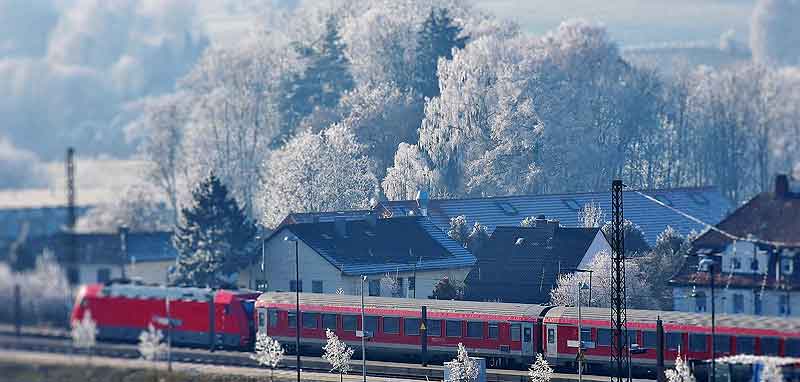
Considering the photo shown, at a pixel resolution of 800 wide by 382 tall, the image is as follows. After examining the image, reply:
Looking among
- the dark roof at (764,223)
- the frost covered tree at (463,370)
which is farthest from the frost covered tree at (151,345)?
the dark roof at (764,223)

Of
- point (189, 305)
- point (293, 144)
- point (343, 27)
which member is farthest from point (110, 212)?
point (343, 27)

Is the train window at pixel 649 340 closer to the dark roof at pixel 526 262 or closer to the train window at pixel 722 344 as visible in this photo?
the train window at pixel 722 344

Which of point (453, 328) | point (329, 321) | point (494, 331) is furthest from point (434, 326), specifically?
point (329, 321)

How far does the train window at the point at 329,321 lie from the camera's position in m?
69.2

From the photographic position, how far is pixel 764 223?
73750 mm

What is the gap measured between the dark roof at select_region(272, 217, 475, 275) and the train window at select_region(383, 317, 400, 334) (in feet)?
42.2

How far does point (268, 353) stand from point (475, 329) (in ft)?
30.4

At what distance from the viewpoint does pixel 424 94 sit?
129 meters

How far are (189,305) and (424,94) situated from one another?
62.9 m

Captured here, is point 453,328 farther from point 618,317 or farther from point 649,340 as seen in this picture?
point 618,317

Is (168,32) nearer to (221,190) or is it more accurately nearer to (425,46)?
(425,46)

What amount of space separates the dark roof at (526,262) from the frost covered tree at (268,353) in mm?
19002

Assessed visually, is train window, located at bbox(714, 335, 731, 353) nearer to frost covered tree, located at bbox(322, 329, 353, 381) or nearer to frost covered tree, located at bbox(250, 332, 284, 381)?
frost covered tree, located at bbox(322, 329, 353, 381)

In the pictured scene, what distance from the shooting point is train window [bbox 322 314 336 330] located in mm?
69188
